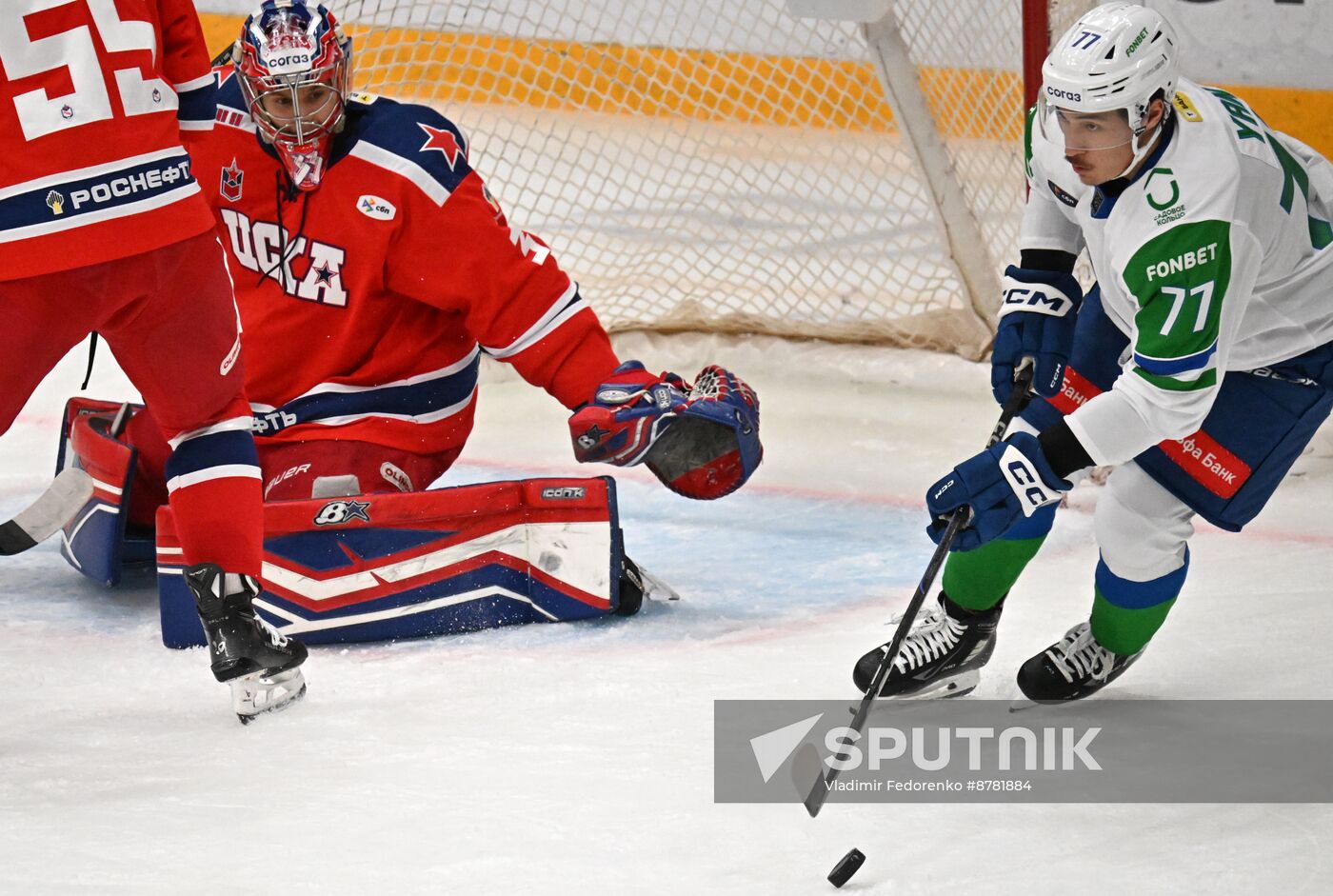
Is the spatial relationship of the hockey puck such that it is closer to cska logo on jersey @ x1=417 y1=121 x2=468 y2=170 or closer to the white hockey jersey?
the white hockey jersey

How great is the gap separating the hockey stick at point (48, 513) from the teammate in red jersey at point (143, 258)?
0.64 meters

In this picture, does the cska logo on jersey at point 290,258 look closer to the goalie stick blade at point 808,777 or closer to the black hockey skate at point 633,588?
the black hockey skate at point 633,588

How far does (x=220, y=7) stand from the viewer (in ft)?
19.4

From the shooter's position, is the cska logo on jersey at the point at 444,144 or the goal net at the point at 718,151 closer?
the cska logo on jersey at the point at 444,144

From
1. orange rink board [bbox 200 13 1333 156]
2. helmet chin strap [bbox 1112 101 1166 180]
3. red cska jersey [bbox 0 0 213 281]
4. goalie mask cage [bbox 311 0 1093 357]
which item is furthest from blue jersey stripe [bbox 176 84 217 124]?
orange rink board [bbox 200 13 1333 156]

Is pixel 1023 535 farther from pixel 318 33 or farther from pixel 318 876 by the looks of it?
pixel 318 33

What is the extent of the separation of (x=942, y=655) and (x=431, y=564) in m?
0.83

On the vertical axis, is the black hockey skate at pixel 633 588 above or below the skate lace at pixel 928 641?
below

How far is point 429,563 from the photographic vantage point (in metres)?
2.62

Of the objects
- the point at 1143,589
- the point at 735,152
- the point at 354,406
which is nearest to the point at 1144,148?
the point at 1143,589

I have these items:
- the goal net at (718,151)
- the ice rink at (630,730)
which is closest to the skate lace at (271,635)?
the ice rink at (630,730)

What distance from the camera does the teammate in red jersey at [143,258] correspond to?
6.53 ft

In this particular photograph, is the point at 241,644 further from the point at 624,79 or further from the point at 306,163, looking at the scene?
the point at 624,79

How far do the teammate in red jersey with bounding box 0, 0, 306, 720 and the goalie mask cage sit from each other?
6.55 ft
